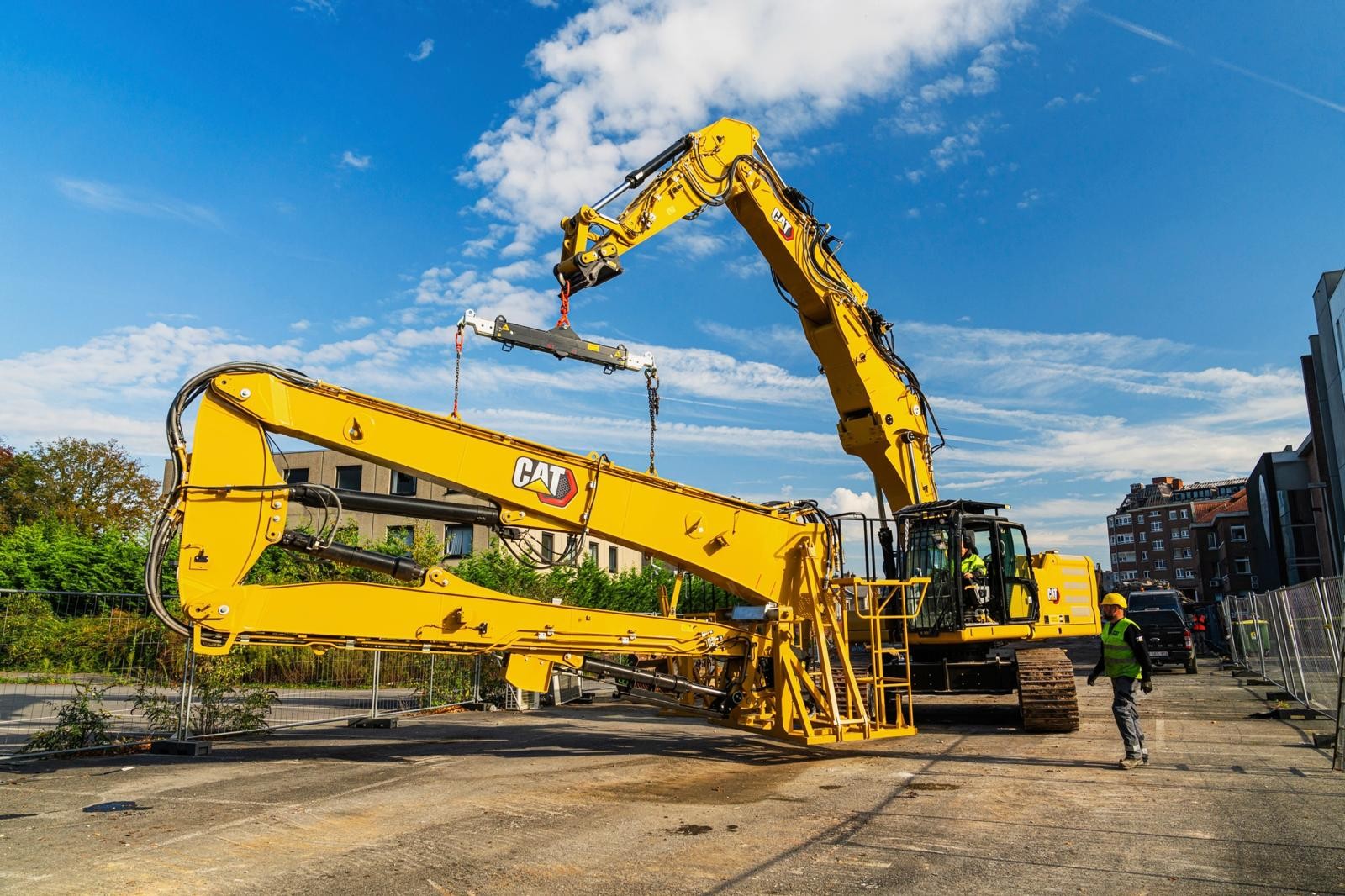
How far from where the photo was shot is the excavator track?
458 inches

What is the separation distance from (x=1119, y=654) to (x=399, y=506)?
25.5 feet

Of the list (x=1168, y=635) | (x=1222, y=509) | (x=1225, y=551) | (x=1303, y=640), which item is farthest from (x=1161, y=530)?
(x=1303, y=640)

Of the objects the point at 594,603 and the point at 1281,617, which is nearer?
the point at 1281,617

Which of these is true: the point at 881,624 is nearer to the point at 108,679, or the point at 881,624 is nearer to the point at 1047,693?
the point at 1047,693

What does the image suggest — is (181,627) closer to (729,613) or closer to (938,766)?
(729,613)

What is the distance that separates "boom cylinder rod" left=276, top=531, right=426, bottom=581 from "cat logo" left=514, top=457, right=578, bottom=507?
129cm

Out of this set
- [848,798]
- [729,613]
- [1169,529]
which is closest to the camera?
[848,798]

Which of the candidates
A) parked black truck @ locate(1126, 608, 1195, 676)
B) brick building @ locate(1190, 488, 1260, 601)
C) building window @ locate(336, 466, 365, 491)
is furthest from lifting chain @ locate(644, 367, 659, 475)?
brick building @ locate(1190, 488, 1260, 601)

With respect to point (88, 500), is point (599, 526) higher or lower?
lower

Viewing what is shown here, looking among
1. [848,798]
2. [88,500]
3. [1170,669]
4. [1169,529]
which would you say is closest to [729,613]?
[848,798]

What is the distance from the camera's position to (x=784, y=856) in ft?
19.2

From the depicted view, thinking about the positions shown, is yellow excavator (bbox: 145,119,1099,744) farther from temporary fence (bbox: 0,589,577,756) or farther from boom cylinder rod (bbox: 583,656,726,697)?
temporary fence (bbox: 0,589,577,756)

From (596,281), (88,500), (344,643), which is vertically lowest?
(344,643)

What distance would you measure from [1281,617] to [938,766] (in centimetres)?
1126
